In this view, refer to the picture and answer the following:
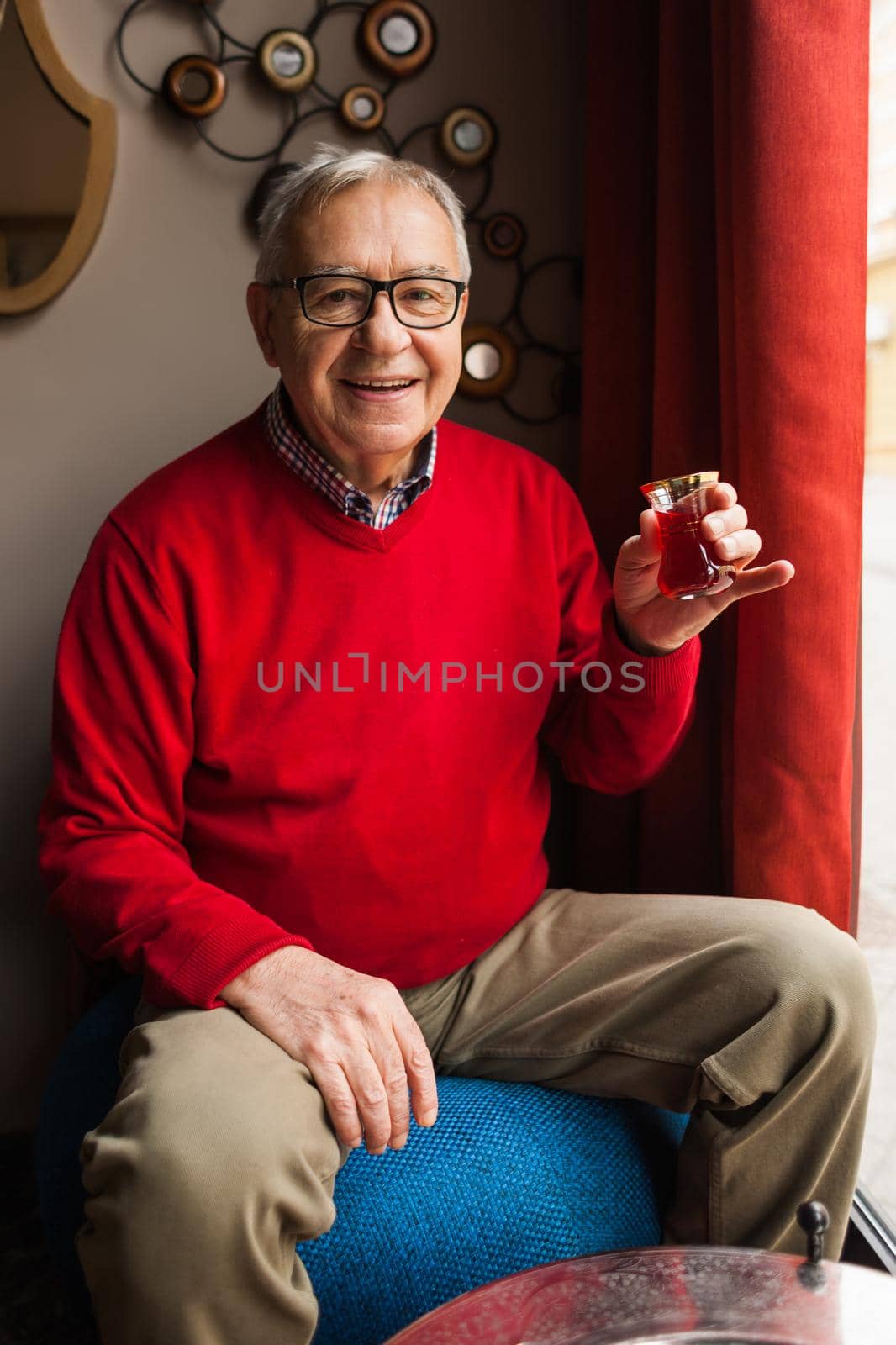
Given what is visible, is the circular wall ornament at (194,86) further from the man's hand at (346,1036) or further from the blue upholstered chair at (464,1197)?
the blue upholstered chair at (464,1197)

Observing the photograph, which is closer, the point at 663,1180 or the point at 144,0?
the point at 663,1180

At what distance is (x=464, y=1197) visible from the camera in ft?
4.28

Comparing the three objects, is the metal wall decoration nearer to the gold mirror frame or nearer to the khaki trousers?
the gold mirror frame

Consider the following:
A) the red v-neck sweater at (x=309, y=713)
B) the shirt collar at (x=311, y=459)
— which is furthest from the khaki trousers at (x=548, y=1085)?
the shirt collar at (x=311, y=459)

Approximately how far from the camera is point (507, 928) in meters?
1.66

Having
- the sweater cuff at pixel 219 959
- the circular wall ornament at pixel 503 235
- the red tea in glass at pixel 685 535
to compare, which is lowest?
the sweater cuff at pixel 219 959

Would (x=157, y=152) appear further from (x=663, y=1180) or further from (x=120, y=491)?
(x=663, y=1180)

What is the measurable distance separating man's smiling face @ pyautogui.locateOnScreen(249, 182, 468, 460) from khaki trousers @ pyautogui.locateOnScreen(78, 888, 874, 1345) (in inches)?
29.8

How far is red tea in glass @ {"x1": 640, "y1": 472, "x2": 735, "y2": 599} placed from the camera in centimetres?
126

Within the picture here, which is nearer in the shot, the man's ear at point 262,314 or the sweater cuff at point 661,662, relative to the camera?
the sweater cuff at point 661,662

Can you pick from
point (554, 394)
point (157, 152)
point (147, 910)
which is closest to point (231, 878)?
point (147, 910)

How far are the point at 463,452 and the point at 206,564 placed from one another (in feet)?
1.51

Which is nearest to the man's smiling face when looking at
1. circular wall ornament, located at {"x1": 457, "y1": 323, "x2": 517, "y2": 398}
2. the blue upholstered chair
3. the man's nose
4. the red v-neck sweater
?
the man's nose

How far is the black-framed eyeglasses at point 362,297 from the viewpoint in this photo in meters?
1.53
